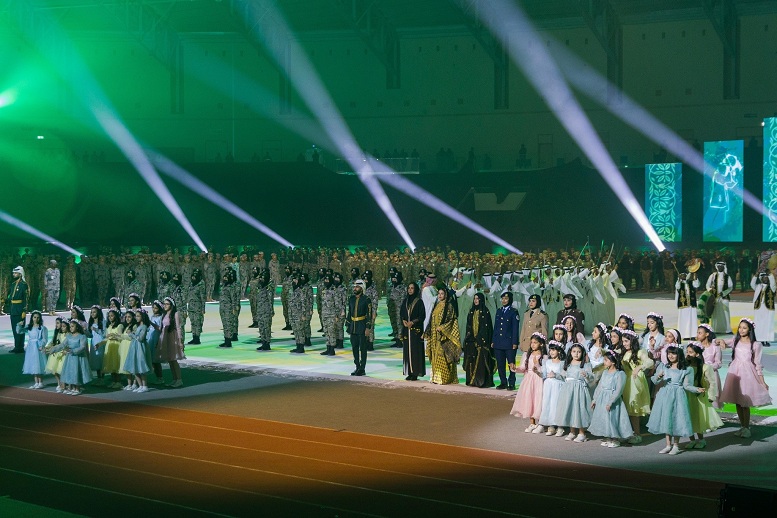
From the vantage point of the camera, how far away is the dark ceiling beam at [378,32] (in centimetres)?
3931

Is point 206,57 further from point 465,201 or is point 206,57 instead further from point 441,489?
point 441,489

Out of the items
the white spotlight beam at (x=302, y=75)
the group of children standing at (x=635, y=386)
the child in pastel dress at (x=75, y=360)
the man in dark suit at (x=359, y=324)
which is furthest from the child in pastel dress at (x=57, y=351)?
the white spotlight beam at (x=302, y=75)

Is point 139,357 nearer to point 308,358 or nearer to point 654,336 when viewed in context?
point 308,358

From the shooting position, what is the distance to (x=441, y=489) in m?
8.50

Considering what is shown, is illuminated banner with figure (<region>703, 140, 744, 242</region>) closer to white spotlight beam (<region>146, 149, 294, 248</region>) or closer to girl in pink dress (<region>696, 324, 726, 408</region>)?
white spotlight beam (<region>146, 149, 294, 248</region>)

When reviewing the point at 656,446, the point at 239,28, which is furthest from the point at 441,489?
the point at 239,28

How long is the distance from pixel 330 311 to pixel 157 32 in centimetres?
2751

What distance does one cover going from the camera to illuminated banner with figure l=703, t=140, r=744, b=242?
3069 centimetres

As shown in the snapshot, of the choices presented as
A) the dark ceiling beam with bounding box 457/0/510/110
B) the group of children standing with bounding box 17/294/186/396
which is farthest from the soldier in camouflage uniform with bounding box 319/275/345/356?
the dark ceiling beam with bounding box 457/0/510/110

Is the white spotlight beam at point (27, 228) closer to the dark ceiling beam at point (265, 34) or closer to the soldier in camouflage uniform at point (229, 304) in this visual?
the dark ceiling beam at point (265, 34)

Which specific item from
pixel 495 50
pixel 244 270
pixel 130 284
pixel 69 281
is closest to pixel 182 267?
pixel 244 270

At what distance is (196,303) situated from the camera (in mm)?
19000

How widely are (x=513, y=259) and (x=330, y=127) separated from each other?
58.0ft

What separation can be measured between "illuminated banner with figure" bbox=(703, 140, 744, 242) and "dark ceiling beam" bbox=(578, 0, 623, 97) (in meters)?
8.60
